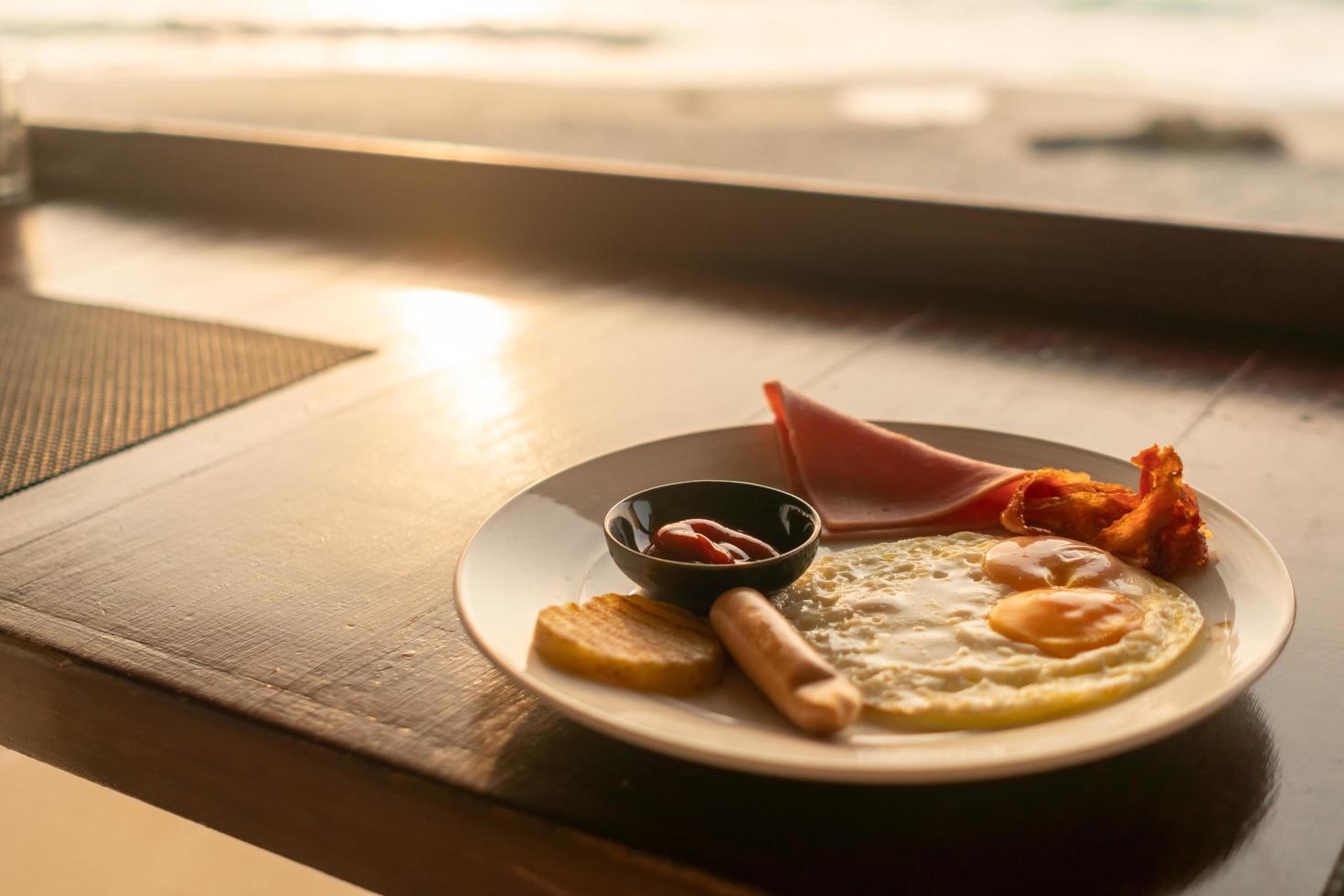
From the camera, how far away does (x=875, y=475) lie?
0.94 meters

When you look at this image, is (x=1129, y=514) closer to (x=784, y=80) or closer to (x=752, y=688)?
(x=752, y=688)

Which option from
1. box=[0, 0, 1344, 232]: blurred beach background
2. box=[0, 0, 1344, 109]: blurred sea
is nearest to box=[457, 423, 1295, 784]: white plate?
box=[0, 0, 1344, 232]: blurred beach background

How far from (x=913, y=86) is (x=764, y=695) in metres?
14.6

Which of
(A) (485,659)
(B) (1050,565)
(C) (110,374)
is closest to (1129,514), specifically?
(B) (1050,565)

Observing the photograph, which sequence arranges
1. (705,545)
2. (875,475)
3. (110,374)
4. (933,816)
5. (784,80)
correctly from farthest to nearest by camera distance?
(784,80) < (110,374) < (875,475) < (705,545) < (933,816)

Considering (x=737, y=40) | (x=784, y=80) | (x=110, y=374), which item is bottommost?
(x=784, y=80)

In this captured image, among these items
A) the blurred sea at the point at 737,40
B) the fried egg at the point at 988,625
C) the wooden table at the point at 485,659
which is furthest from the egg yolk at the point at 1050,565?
the blurred sea at the point at 737,40

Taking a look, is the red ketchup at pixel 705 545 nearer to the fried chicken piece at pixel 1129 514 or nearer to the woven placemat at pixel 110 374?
the fried chicken piece at pixel 1129 514

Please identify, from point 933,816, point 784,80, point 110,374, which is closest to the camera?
point 933,816

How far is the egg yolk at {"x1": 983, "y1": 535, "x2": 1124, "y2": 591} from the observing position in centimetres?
74

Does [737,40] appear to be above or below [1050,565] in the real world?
below

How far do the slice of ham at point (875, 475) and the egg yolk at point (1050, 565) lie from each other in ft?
0.30

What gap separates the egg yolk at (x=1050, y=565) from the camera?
74 cm

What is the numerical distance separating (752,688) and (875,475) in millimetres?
324
